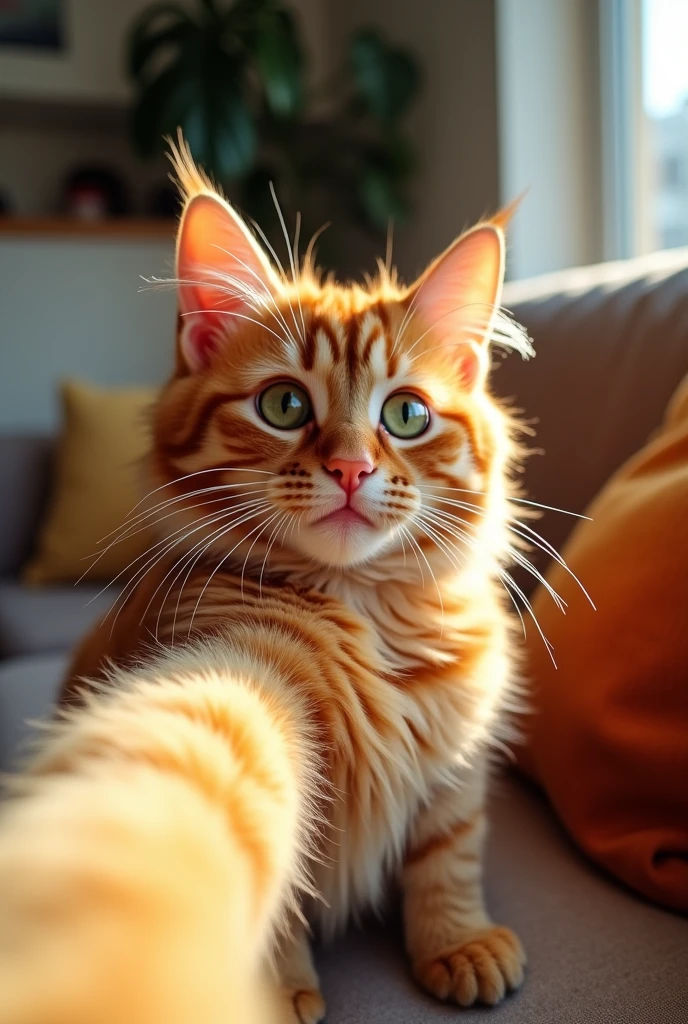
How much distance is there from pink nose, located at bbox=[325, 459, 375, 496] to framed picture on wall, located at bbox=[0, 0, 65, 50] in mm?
3348

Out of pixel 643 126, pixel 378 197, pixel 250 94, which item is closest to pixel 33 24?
pixel 250 94

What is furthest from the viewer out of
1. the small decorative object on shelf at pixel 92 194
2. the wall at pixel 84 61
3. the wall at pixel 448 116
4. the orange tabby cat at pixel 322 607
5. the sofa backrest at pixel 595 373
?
the small decorative object on shelf at pixel 92 194

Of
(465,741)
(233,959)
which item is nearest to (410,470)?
(465,741)

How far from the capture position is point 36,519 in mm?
2900

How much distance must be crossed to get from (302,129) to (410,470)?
3.21m

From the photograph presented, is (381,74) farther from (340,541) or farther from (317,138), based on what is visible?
(340,541)

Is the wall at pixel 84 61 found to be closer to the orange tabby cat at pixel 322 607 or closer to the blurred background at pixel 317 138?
the blurred background at pixel 317 138

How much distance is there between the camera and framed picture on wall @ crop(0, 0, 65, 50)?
10.9ft

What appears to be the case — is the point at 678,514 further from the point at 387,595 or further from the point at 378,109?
the point at 378,109

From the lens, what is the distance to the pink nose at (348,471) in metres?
0.77

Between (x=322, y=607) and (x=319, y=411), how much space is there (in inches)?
7.5

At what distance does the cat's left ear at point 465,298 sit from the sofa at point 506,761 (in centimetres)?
23

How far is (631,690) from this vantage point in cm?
85

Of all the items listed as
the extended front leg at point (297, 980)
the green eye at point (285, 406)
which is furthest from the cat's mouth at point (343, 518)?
the extended front leg at point (297, 980)
